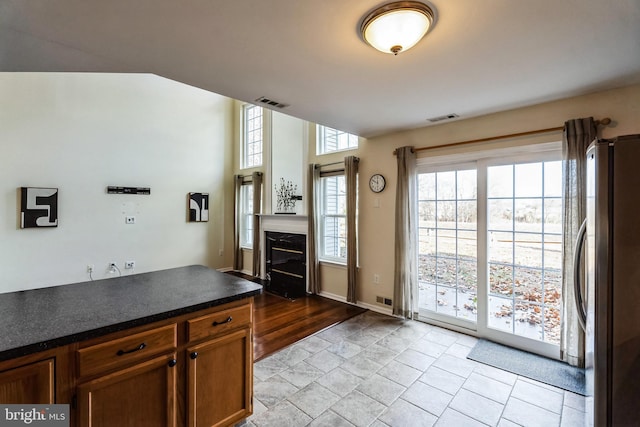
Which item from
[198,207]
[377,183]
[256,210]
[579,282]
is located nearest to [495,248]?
[579,282]

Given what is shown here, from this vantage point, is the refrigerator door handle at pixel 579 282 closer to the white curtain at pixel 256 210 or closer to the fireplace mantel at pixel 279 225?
the fireplace mantel at pixel 279 225

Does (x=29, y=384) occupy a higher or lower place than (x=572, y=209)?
A: lower

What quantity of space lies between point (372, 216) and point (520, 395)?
2.37m

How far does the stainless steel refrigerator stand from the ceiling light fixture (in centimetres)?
99

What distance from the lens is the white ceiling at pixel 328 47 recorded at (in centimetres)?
140

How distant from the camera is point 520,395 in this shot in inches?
84.6

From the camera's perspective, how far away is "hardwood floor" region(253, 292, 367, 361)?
3034mm

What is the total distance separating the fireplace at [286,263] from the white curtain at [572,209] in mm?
3245

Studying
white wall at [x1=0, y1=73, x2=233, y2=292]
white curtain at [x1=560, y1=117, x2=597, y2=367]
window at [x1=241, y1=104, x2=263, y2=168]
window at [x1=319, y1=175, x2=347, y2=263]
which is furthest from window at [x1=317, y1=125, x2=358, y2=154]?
white curtain at [x1=560, y1=117, x2=597, y2=367]

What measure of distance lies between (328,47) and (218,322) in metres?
1.77

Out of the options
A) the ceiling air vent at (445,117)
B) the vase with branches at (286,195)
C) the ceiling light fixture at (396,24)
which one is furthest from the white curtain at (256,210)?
the ceiling light fixture at (396,24)

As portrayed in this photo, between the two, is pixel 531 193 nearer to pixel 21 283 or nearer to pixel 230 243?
pixel 230 243

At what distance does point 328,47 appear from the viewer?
5.74ft

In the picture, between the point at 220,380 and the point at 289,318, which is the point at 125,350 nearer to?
the point at 220,380
